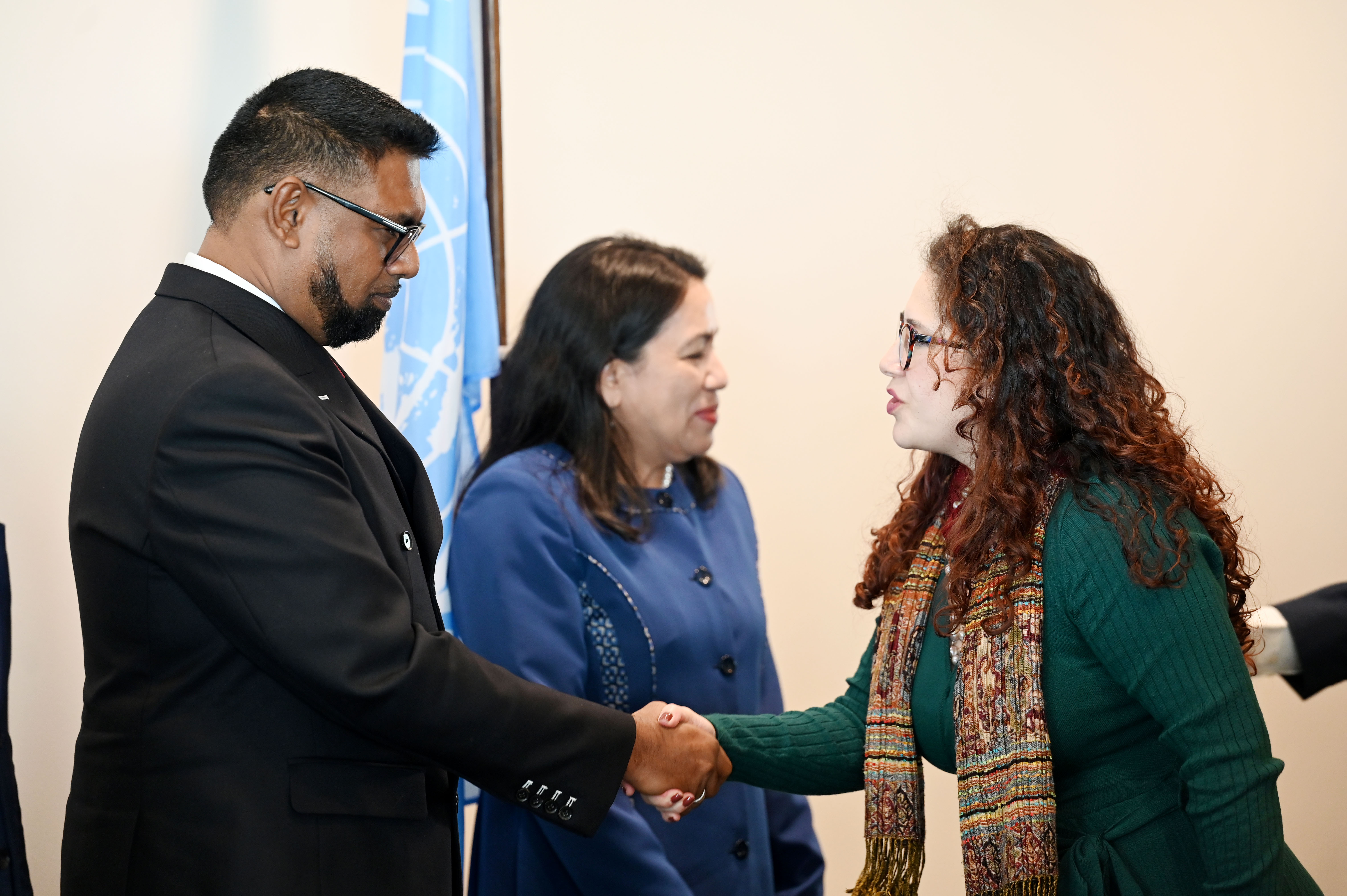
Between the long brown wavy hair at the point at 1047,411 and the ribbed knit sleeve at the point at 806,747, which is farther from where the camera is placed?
the ribbed knit sleeve at the point at 806,747

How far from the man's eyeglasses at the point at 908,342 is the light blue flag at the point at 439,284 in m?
1.06

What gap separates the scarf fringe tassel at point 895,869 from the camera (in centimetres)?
166

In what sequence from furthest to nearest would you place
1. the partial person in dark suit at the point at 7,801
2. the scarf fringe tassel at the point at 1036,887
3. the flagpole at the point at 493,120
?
the flagpole at the point at 493,120 → the partial person in dark suit at the point at 7,801 → the scarf fringe tassel at the point at 1036,887

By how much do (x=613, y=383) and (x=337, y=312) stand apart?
819mm

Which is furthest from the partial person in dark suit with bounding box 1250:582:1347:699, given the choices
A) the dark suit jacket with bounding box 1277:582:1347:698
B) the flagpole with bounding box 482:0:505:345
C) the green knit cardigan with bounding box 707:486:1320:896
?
the flagpole with bounding box 482:0:505:345

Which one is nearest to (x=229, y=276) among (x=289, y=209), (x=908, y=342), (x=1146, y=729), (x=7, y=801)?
(x=289, y=209)

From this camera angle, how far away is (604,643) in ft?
6.80

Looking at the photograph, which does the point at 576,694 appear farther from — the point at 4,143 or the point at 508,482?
the point at 4,143

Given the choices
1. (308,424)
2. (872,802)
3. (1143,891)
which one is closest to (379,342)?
(308,424)

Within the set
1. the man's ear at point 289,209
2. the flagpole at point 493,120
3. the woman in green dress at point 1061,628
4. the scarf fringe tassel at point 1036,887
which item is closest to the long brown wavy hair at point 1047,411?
the woman in green dress at point 1061,628

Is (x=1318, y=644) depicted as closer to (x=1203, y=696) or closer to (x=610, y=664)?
(x=1203, y=696)

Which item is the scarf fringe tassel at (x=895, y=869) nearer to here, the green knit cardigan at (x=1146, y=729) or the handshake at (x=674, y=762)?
the green knit cardigan at (x=1146, y=729)

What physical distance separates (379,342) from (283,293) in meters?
1.29

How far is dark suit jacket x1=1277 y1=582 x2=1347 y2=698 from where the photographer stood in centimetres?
211
